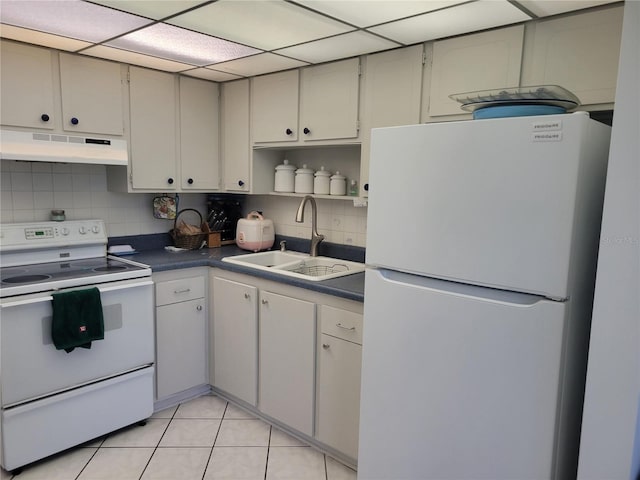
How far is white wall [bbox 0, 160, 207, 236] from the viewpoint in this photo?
8.77 feet

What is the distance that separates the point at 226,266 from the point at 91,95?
128cm

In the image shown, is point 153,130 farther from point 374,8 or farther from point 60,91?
point 374,8

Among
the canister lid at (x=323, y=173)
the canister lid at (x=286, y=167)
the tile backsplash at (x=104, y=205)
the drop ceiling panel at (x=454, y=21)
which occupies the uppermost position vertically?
the drop ceiling panel at (x=454, y=21)

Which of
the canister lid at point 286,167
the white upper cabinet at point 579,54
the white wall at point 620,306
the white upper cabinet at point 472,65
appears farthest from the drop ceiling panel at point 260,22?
the white wall at point 620,306

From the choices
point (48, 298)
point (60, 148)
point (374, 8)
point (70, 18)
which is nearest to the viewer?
point (374, 8)

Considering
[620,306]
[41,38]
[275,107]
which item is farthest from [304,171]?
[620,306]

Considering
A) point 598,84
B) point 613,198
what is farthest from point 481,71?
point 613,198

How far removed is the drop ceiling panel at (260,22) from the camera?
75.1 inches

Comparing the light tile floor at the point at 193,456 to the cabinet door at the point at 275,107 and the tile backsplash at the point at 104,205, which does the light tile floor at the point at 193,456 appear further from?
the cabinet door at the point at 275,107

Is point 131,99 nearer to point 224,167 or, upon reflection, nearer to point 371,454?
point 224,167

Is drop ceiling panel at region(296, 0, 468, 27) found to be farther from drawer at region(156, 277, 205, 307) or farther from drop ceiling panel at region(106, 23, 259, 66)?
drawer at region(156, 277, 205, 307)

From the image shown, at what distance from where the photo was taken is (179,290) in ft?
9.32

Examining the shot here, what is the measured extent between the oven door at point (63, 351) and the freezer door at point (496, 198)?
1.58 m

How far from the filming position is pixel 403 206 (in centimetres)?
163
